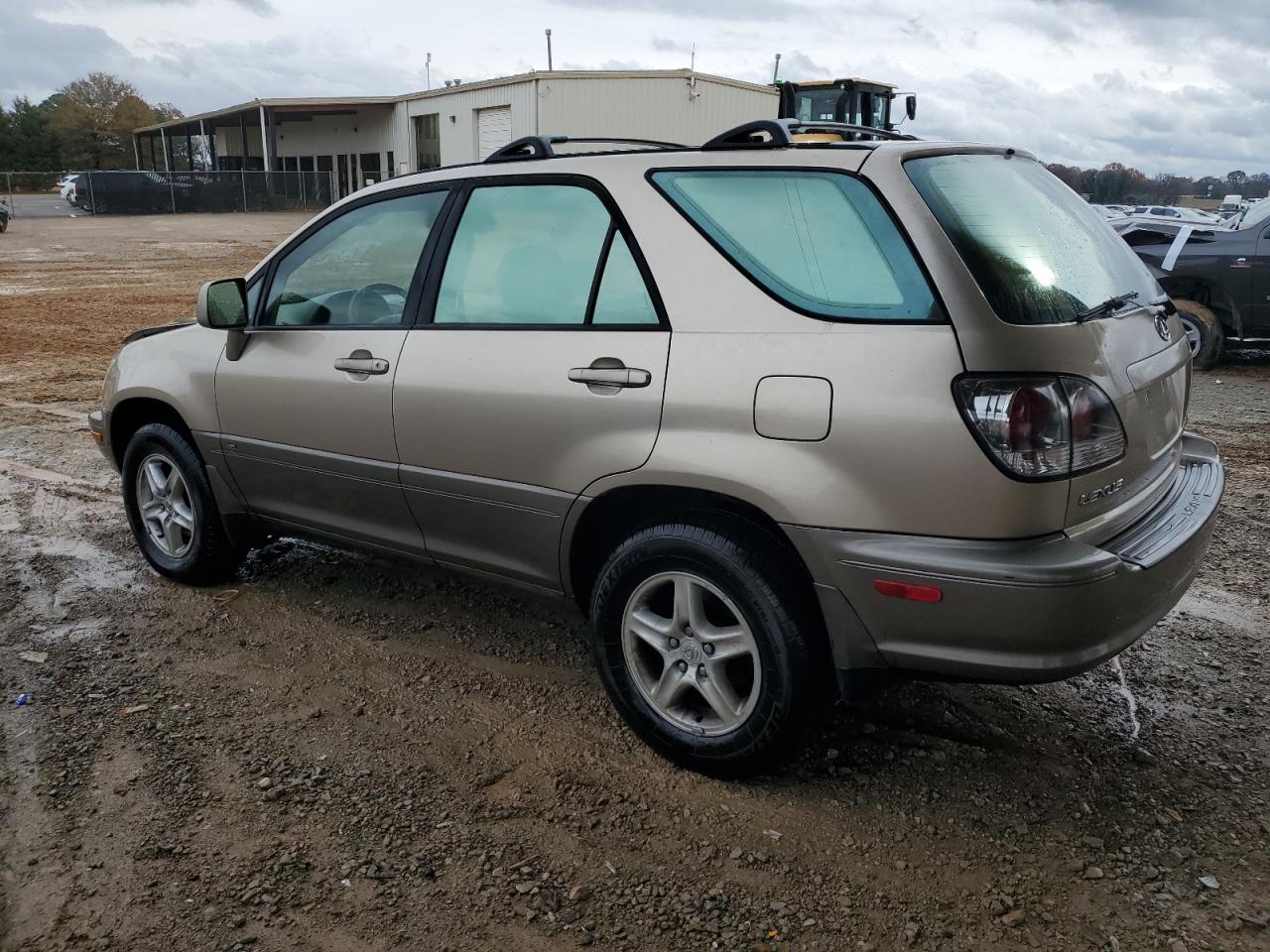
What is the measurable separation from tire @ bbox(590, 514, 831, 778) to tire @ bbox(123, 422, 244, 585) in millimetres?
2139

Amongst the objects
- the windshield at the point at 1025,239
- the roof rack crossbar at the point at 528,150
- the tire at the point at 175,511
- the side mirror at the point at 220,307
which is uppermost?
the roof rack crossbar at the point at 528,150

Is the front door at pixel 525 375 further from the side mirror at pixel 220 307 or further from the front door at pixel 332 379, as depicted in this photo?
the side mirror at pixel 220 307

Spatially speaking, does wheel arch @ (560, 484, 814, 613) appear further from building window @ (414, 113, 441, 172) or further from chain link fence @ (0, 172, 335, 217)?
chain link fence @ (0, 172, 335, 217)

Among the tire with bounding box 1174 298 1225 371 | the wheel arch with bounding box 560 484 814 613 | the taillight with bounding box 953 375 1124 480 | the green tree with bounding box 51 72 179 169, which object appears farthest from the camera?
the green tree with bounding box 51 72 179 169

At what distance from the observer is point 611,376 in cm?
307

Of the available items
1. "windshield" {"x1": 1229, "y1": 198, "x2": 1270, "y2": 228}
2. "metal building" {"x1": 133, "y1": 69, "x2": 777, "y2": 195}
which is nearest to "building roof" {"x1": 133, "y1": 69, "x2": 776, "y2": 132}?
"metal building" {"x1": 133, "y1": 69, "x2": 777, "y2": 195}

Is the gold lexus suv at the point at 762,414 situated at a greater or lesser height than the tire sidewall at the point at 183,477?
greater

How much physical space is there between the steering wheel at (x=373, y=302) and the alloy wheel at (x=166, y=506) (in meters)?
1.30

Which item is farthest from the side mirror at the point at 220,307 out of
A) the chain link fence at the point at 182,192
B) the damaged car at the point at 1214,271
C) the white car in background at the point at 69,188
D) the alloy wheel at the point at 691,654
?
the white car in background at the point at 69,188

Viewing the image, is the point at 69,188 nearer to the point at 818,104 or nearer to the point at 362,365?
the point at 818,104

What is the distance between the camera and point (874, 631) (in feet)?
8.85

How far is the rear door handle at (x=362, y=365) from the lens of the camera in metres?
3.68

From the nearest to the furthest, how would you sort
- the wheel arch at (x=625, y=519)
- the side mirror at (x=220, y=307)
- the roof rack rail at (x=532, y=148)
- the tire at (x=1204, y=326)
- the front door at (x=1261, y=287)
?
the wheel arch at (x=625, y=519), the roof rack rail at (x=532, y=148), the side mirror at (x=220, y=307), the front door at (x=1261, y=287), the tire at (x=1204, y=326)

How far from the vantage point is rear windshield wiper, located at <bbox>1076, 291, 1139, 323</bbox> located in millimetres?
2756
